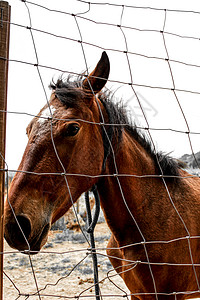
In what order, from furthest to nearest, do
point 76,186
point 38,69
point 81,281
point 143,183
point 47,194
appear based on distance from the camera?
point 81,281 → point 143,183 → point 76,186 → point 47,194 → point 38,69

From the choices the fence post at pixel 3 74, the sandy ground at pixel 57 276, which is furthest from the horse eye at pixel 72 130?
the sandy ground at pixel 57 276

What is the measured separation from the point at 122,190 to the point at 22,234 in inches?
32.8

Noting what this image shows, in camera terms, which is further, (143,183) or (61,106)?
(143,183)

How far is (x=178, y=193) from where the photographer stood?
2154mm

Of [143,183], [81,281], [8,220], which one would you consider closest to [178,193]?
[143,183]

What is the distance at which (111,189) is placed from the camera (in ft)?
6.70

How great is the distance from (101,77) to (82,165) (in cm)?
68

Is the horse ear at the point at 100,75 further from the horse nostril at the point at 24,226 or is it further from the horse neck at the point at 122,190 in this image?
the horse nostril at the point at 24,226

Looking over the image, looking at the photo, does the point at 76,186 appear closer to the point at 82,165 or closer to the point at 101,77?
the point at 82,165

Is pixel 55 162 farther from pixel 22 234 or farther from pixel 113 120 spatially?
pixel 113 120

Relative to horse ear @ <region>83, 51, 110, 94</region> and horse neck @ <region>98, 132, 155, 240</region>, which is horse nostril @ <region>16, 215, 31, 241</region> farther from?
horse ear @ <region>83, 51, 110, 94</region>

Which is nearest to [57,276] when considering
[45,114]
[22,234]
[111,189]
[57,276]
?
[57,276]

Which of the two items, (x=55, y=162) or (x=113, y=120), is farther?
(x=113, y=120)

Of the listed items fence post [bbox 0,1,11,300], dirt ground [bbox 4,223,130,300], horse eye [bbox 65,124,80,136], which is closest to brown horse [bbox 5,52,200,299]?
horse eye [bbox 65,124,80,136]
